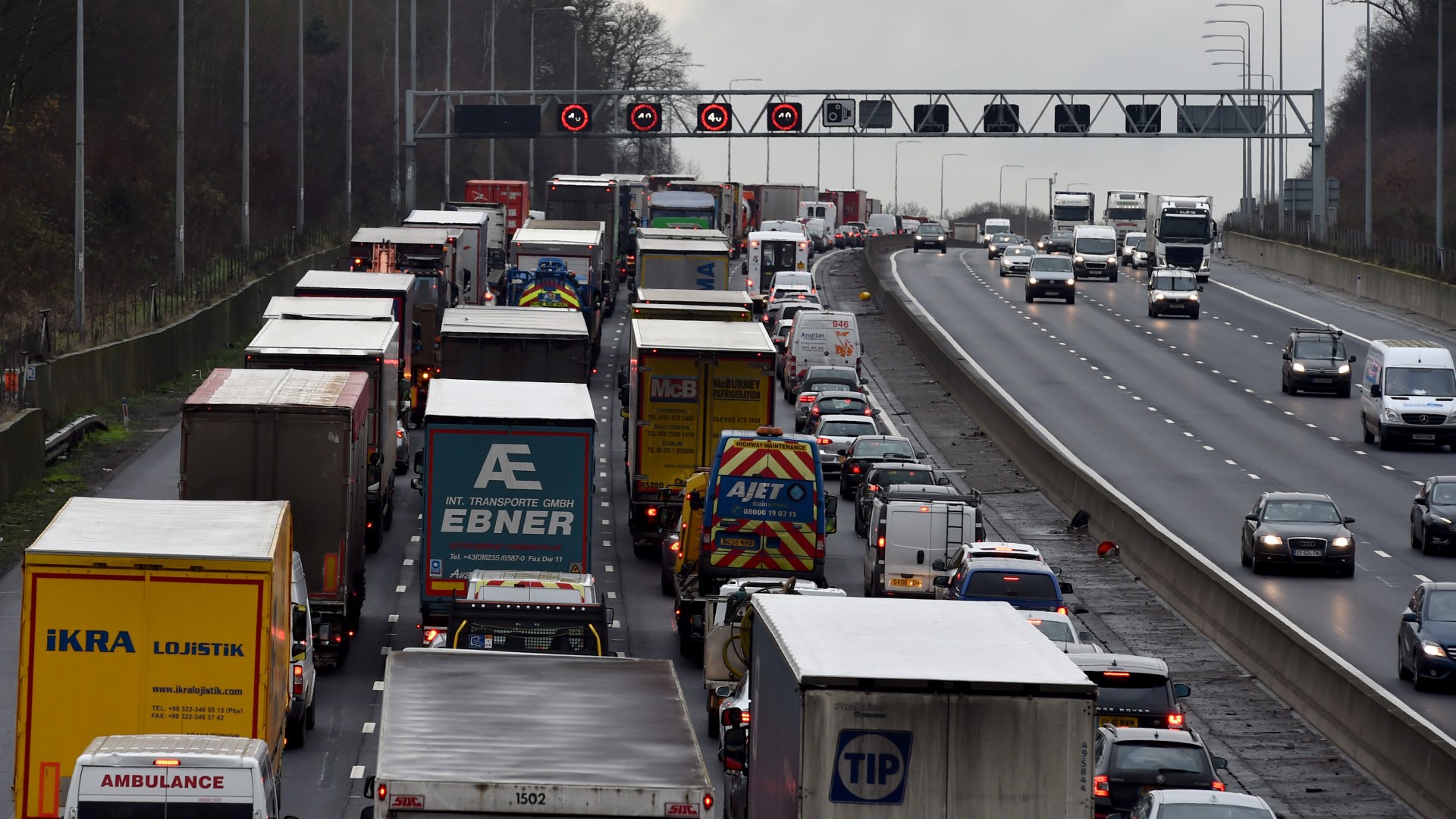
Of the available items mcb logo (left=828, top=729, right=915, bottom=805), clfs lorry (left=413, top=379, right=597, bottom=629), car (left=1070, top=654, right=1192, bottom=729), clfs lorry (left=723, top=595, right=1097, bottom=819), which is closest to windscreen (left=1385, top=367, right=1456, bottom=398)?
clfs lorry (left=413, top=379, right=597, bottom=629)

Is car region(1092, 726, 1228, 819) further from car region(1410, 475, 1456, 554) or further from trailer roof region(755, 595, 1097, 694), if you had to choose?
car region(1410, 475, 1456, 554)

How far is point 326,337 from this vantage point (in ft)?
115

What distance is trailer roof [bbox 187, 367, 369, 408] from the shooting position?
2648 cm

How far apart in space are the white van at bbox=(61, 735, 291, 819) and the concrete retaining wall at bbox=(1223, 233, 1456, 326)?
206 feet

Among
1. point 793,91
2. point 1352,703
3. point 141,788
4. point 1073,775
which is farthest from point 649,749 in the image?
point 793,91

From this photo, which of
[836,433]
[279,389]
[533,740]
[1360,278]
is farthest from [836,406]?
[1360,278]

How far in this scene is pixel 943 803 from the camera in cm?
1196

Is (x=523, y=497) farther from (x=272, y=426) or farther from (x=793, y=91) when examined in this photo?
(x=793, y=91)

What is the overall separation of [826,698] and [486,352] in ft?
87.4

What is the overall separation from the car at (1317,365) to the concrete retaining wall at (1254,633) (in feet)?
32.0

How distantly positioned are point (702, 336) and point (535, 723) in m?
23.2

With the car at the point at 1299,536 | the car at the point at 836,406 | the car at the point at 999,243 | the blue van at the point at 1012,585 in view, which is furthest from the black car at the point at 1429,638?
the car at the point at 999,243

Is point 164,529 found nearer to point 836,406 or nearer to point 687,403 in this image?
point 687,403

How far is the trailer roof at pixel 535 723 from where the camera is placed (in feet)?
39.7
